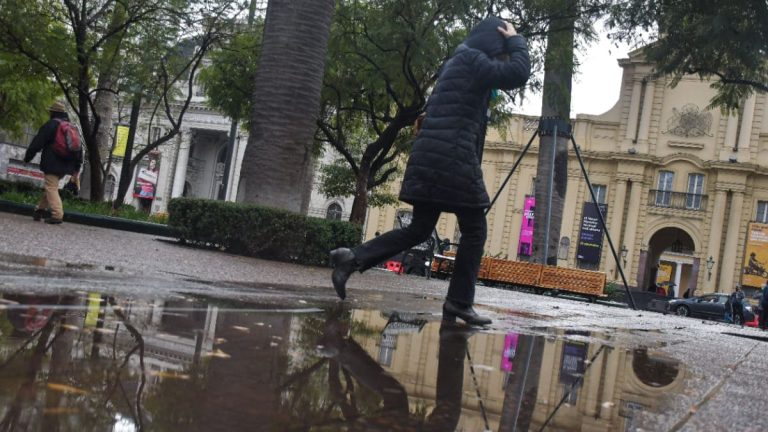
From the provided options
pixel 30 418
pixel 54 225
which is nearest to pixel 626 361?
pixel 30 418

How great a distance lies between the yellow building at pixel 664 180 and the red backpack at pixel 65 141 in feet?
122

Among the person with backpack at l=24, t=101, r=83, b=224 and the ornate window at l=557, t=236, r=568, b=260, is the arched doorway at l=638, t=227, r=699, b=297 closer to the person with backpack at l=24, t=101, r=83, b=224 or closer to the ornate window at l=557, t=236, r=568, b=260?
the ornate window at l=557, t=236, r=568, b=260

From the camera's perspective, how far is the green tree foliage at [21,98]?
17.4 m

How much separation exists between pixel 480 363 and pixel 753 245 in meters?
45.8

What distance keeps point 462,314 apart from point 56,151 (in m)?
7.73

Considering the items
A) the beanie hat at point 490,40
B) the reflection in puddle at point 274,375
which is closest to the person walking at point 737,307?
the beanie hat at point 490,40

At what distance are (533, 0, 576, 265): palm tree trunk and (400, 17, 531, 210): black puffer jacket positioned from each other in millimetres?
8863

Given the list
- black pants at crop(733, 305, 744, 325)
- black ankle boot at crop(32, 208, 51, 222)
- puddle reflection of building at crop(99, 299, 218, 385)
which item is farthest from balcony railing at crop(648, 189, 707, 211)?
puddle reflection of building at crop(99, 299, 218, 385)

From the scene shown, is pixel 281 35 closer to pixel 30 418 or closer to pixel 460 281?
pixel 460 281

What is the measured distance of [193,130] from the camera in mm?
62531

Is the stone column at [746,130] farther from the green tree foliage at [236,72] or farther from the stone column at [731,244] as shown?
the green tree foliage at [236,72]

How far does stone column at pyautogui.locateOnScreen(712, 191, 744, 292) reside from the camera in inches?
1768

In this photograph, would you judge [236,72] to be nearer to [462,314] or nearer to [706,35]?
[706,35]

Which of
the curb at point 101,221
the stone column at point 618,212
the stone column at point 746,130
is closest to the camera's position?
the curb at point 101,221
